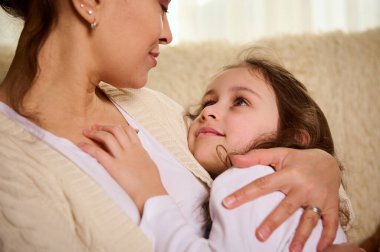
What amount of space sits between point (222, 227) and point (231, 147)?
294mm

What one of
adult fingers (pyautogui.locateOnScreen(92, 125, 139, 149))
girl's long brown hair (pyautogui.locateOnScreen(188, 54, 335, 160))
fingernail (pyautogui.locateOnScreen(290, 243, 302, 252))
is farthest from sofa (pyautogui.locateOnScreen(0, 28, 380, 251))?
fingernail (pyautogui.locateOnScreen(290, 243, 302, 252))

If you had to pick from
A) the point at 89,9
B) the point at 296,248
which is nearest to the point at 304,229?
the point at 296,248

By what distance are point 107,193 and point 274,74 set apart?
2.11ft

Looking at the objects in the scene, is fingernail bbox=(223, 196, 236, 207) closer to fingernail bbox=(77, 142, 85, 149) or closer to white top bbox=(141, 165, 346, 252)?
white top bbox=(141, 165, 346, 252)

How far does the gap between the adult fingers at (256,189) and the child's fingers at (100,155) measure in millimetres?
250

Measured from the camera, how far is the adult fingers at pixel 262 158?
3.18 feet

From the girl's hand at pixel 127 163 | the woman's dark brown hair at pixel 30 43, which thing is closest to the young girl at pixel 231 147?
the girl's hand at pixel 127 163

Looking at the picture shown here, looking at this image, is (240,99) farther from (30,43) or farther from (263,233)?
(30,43)

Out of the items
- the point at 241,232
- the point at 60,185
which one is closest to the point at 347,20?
the point at 241,232

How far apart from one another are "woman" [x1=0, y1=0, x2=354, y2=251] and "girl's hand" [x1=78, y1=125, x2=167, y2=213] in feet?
0.06

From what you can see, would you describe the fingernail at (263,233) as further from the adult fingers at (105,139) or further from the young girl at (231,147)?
the adult fingers at (105,139)

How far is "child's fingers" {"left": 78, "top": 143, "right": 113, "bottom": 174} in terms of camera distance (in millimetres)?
893

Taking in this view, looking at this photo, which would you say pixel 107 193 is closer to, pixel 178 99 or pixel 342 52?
pixel 178 99

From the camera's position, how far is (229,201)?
873 millimetres
